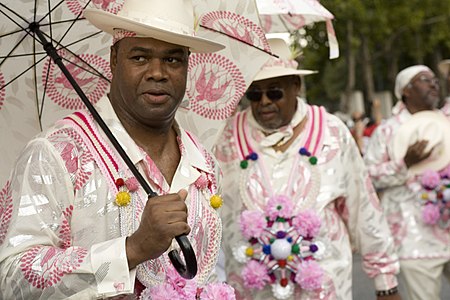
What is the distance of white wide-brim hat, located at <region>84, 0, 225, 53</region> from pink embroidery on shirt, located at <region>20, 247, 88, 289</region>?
88 cm

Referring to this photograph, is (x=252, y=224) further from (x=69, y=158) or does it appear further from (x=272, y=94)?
(x=69, y=158)

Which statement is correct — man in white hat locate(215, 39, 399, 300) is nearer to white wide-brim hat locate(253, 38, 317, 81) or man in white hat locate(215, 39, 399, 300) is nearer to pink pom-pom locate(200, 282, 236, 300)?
white wide-brim hat locate(253, 38, 317, 81)

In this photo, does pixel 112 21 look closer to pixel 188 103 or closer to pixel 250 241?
pixel 188 103

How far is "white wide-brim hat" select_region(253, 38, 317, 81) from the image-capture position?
6141 mm

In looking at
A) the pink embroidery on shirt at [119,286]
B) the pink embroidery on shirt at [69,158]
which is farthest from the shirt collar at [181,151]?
the pink embroidery on shirt at [119,286]

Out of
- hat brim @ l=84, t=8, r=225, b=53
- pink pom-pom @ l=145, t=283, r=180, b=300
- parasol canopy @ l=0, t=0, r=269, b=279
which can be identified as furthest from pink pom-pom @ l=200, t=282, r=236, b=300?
parasol canopy @ l=0, t=0, r=269, b=279

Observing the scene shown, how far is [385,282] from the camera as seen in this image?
20.1 feet

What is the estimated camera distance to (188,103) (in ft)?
15.7

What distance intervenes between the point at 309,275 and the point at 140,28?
2488 mm

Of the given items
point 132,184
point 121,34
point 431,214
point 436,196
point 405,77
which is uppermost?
point 121,34

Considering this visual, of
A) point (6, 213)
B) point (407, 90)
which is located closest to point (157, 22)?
point (6, 213)

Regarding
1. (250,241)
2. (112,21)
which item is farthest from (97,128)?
(250,241)

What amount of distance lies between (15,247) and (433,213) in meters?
5.02

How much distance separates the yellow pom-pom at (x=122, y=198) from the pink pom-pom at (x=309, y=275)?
2326 mm
